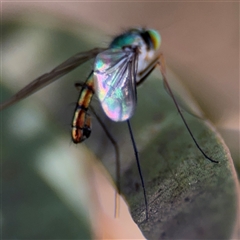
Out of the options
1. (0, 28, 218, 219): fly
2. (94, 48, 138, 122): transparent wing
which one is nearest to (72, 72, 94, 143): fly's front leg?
(0, 28, 218, 219): fly

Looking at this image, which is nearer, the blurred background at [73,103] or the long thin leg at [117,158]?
the long thin leg at [117,158]

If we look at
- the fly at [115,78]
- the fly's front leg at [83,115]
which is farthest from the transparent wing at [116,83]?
the fly's front leg at [83,115]

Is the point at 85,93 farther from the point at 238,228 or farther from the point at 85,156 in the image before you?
the point at 238,228

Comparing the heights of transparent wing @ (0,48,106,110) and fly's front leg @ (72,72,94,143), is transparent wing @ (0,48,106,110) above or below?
above

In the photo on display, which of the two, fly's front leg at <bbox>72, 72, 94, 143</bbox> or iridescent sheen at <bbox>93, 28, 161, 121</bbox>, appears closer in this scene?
iridescent sheen at <bbox>93, 28, 161, 121</bbox>

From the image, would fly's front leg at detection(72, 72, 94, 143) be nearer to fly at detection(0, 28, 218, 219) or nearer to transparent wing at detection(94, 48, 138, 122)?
fly at detection(0, 28, 218, 219)

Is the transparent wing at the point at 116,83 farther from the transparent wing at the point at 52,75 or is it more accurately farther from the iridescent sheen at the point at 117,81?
the transparent wing at the point at 52,75

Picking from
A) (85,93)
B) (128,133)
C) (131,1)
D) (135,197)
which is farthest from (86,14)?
(135,197)

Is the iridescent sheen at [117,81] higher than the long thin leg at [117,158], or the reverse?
the iridescent sheen at [117,81]
